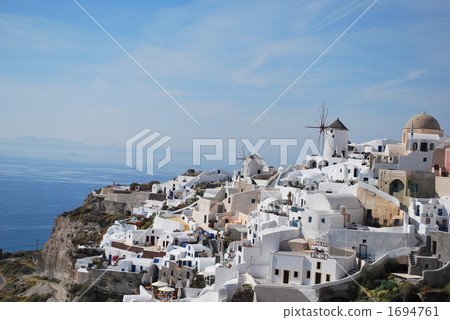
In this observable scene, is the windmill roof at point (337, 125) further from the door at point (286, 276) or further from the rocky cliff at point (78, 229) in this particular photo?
the rocky cliff at point (78, 229)

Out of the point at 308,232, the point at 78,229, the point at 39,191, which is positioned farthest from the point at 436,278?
the point at 39,191

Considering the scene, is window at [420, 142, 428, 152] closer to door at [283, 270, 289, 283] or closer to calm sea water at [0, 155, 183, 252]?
door at [283, 270, 289, 283]

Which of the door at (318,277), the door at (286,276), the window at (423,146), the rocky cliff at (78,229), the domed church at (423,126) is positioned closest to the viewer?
the door at (318,277)

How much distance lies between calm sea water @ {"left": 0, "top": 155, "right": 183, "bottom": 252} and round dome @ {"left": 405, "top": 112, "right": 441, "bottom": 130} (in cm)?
1566

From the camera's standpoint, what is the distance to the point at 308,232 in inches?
555

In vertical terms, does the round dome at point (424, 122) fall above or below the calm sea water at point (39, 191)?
above

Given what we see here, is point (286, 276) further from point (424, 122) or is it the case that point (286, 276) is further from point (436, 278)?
point (424, 122)

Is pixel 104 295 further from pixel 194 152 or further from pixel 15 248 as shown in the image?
pixel 15 248

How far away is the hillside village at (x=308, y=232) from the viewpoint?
12.4 m

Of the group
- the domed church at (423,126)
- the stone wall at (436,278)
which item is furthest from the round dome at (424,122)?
the stone wall at (436,278)

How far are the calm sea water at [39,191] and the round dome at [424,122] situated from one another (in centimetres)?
1566

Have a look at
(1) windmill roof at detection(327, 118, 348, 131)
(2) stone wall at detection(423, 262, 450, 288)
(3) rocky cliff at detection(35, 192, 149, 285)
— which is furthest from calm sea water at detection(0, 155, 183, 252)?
(2) stone wall at detection(423, 262, 450, 288)

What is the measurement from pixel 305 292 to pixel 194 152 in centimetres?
673

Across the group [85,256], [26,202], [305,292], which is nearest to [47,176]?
[26,202]
